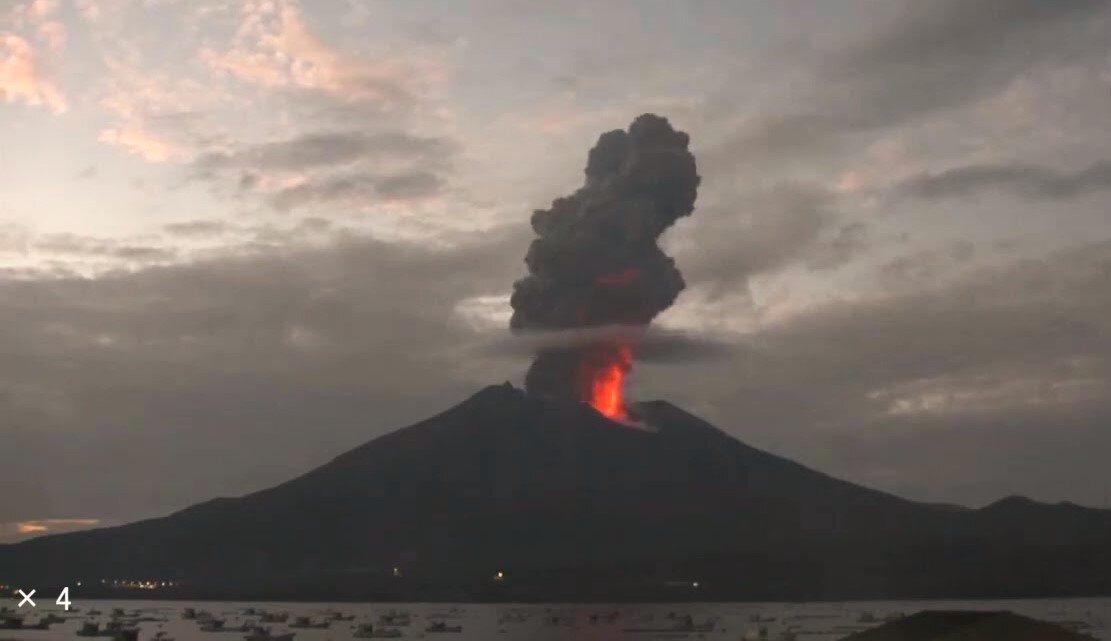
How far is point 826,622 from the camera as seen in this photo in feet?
518

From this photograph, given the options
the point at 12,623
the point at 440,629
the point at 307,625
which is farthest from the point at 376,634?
the point at 12,623

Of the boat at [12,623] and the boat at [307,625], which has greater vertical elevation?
the boat at [12,623]

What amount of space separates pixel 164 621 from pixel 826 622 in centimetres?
7825

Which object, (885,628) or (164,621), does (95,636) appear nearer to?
(164,621)

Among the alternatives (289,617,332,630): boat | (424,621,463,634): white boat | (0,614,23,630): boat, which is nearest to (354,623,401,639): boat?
(424,621,463,634): white boat

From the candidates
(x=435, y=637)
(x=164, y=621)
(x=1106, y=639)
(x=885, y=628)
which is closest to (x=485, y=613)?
(x=164, y=621)

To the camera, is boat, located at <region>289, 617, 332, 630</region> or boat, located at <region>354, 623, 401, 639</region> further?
boat, located at <region>289, 617, 332, 630</region>

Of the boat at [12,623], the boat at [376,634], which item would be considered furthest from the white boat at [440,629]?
the boat at [12,623]

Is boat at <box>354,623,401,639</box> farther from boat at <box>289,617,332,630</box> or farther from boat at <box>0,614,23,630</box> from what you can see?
boat at <box>0,614,23,630</box>

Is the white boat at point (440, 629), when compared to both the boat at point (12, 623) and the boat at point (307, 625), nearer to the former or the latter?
the boat at point (307, 625)

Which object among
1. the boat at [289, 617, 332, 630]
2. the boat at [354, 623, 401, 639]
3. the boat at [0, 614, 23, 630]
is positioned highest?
the boat at [0, 614, 23, 630]

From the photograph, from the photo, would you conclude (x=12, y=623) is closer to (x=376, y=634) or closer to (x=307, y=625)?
(x=307, y=625)

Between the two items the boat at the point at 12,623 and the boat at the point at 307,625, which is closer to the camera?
the boat at the point at 12,623

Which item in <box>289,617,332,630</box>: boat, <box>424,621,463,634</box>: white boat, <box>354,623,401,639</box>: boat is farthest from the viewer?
<box>289,617,332,630</box>: boat
